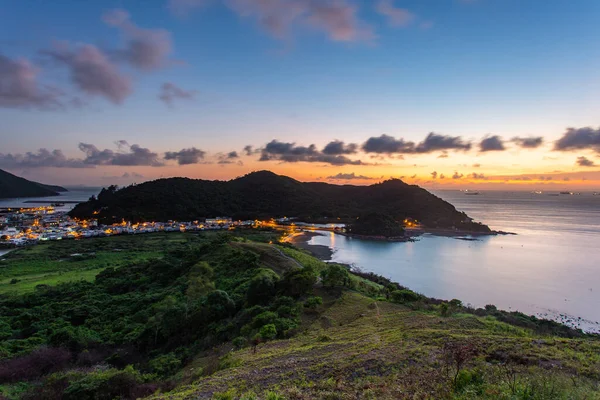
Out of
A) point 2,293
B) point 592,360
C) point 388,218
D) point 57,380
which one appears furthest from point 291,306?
point 388,218

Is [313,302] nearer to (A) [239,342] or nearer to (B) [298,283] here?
(B) [298,283]

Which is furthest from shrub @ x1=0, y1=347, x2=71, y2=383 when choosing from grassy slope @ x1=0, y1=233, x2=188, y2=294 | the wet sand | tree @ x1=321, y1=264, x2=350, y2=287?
the wet sand

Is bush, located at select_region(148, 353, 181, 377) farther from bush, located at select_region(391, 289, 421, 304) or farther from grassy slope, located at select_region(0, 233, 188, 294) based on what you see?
grassy slope, located at select_region(0, 233, 188, 294)

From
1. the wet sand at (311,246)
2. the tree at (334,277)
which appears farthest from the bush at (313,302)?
the wet sand at (311,246)

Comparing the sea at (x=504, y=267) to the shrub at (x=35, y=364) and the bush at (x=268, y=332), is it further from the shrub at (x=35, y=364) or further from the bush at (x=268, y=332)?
the shrub at (x=35, y=364)

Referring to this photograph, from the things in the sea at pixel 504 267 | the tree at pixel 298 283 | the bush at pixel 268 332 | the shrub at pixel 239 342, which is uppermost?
the tree at pixel 298 283

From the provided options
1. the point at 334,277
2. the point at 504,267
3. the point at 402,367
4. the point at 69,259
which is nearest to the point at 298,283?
the point at 334,277
